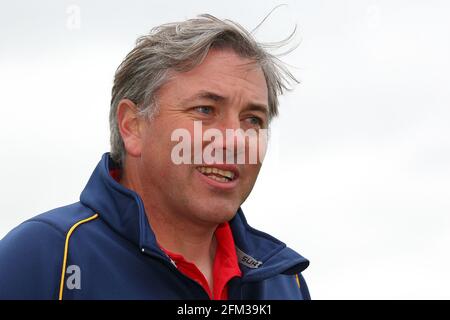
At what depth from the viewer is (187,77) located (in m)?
4.94

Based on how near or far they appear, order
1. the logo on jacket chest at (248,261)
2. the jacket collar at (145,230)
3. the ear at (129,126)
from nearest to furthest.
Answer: the jacket collar at (145,230) < the ear at (129,126) < the logo on jacket chest at (248,261)

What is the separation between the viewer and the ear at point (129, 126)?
510cm

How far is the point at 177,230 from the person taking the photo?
16.3 feet

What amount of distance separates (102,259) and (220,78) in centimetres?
133

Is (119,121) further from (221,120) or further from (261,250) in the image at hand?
(261,250)

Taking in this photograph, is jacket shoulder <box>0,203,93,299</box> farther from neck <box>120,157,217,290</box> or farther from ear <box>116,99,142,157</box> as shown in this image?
ear <box>116,99,142,157</box>

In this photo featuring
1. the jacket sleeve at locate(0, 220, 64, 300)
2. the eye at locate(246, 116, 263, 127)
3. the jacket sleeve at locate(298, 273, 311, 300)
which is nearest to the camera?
the jacket sleeve at locate(0, 220, 64, 300)

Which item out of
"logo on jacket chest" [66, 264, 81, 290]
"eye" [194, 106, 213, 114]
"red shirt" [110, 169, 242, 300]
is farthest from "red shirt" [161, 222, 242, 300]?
"eye" [194, 106, 213, 114]

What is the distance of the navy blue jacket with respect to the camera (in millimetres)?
4191

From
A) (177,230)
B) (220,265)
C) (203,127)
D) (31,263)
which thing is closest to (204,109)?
(203,127)

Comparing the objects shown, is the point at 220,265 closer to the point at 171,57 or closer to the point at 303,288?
the point at 303,288

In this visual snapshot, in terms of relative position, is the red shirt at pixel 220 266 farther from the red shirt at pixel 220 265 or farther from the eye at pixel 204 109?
the eye at pixel 204 109

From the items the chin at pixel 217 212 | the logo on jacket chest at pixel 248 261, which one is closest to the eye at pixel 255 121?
the chin at pixel 217 212
